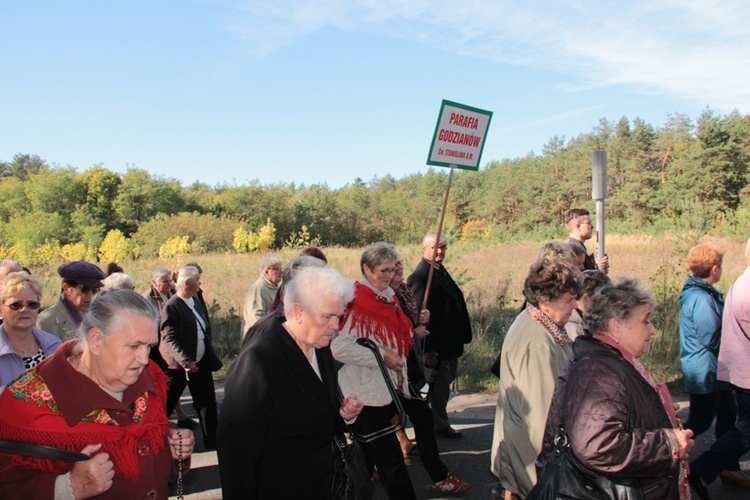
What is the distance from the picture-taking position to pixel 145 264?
84.8ft

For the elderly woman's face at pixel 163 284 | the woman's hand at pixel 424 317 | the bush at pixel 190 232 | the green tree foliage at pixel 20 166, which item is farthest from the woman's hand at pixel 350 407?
the green tree foliage at pixel 20 166

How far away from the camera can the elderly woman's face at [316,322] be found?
270 centimetres

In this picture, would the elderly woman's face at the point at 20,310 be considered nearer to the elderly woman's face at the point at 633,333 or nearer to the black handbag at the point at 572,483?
the black handbag at the point at 572,483

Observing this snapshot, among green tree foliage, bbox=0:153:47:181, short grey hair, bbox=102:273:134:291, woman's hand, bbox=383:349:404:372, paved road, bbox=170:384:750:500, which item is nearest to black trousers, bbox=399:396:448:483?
woman's hand, bbox=383:349:404:372

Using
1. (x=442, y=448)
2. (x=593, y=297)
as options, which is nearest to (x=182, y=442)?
(x=593, y=297)

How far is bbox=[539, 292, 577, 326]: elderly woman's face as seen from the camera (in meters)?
3.40

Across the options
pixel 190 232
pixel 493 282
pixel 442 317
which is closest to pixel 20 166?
pixel 190 232

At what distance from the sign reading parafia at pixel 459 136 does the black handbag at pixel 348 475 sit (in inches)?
129

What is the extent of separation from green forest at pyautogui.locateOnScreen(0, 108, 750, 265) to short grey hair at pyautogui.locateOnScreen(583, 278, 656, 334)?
29284 millimetres

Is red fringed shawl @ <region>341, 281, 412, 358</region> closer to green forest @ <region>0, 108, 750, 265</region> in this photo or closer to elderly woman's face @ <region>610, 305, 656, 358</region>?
elderly woman's face @ <region>610, 305, 656, 358</region>

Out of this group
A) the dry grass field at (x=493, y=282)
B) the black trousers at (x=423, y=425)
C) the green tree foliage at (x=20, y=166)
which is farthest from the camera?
the green tree foliage at (x=20, y=166)

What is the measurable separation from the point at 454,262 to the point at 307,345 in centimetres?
2040

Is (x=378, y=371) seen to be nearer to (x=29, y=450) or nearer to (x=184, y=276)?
(x=29, y=450)

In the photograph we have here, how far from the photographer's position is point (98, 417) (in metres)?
2.19
